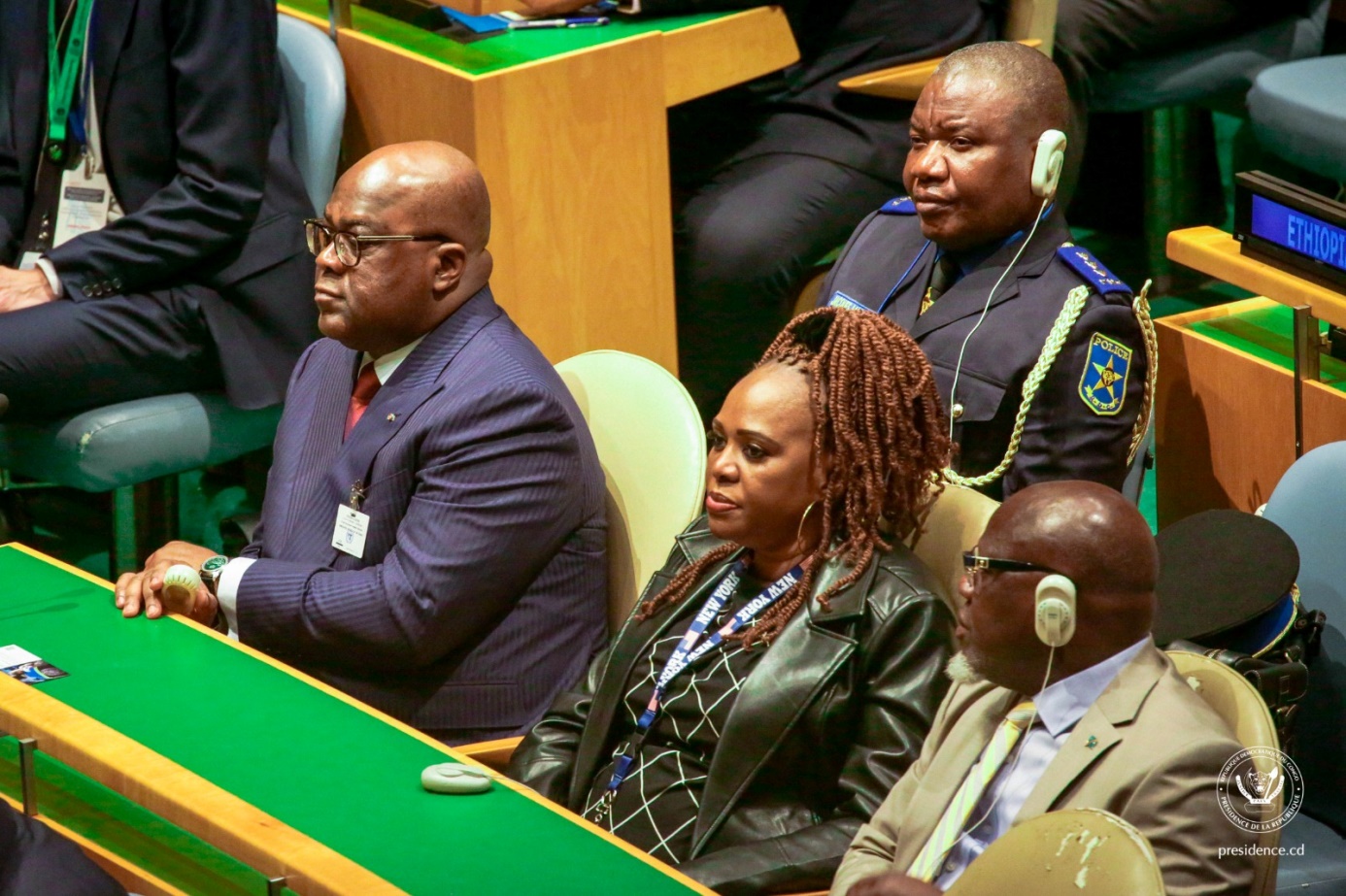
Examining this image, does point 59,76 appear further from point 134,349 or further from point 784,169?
Answer: point 784,169

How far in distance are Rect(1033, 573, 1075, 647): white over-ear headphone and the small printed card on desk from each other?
4.44 ft

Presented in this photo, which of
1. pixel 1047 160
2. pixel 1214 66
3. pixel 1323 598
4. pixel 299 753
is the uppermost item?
pixel 1047 160

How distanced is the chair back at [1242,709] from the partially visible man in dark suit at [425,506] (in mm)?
1041

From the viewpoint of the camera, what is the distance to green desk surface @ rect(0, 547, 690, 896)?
2.13m

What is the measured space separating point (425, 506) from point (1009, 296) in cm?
107

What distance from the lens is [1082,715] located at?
2098mm

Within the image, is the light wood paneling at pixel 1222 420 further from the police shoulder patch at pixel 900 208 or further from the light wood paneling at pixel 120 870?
the light wood paneling at pixel 120 870

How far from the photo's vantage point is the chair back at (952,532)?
2625 mm

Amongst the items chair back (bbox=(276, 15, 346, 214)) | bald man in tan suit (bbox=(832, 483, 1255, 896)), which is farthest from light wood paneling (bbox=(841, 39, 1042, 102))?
bald man in tan suit (bbox=(832, 483, 1255, 896))

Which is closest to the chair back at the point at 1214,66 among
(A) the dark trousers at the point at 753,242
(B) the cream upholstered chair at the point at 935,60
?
(B) the cream upholstered chair at the point at 935,60

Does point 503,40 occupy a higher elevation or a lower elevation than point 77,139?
higher

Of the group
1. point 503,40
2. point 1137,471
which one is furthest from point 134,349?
point 1137,471

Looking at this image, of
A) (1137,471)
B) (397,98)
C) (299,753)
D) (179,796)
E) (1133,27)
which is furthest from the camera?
(1133,27)

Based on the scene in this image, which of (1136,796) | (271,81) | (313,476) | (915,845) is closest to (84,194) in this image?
(271,81)
